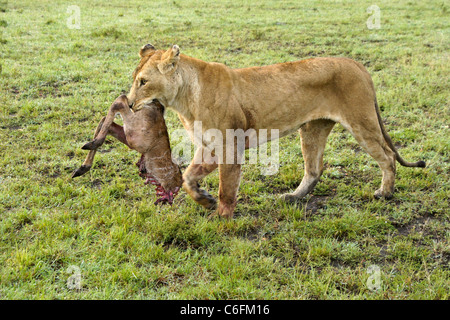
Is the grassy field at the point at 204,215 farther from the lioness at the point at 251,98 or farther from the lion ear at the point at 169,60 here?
the lion ear at the point at 169,60

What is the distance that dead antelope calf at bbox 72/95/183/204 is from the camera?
4145 millimetres

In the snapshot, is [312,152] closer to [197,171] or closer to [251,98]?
[251,98]

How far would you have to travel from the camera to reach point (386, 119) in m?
7.42

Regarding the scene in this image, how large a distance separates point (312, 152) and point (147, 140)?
197cm

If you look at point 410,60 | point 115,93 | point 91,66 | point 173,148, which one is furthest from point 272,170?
point 410,60

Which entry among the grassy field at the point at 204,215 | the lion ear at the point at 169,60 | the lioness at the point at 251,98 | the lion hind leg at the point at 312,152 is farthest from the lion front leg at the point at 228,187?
the lion ear at the point at 169,60

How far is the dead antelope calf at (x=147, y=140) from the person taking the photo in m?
4.14

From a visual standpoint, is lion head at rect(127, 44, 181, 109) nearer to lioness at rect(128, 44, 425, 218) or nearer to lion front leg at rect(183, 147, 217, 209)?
lioness at rect(128, 44, 425, 218)

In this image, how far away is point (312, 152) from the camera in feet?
17.3

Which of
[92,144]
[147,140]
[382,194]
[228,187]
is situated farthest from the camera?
[382,194]

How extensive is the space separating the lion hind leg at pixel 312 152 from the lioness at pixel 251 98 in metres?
0.08

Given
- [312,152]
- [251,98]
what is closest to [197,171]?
[251,98]

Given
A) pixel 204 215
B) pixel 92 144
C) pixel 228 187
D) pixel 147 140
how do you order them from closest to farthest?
pixel 92 144 < pixel 147 140 < pixel 228 187 < pixel 204 215

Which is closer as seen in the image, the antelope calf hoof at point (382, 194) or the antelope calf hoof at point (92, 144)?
the antelope calf hoof at point (92, 144)
